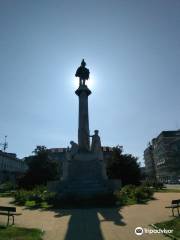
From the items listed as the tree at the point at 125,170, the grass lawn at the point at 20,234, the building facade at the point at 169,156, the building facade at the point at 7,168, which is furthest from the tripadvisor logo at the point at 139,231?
the building facade at the point at 7,168

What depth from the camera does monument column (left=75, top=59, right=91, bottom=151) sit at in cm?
2759

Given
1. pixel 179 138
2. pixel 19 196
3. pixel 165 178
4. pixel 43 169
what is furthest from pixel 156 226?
pixel 165 178

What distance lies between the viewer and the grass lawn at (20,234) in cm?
884

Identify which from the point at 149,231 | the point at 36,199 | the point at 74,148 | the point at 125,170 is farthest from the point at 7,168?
the point at 149,231

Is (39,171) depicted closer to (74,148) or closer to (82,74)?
(74,148)

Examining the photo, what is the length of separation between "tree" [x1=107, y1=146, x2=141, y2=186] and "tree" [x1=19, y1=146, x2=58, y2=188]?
11168 millimetres

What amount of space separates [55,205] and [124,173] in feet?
74.5

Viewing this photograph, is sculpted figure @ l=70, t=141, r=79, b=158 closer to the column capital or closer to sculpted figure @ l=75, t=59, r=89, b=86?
the column capital

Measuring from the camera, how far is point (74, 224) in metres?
11.6

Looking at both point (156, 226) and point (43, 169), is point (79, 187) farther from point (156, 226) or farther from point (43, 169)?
point (43, 169)

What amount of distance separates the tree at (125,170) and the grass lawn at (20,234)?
30389 millimetres

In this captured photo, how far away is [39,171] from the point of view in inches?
1724

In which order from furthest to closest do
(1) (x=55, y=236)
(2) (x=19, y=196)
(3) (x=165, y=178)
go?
1. (3) (x=165, y=178)
2. (2) (x=19, y=196)
3. (1) (x=55, y=236)

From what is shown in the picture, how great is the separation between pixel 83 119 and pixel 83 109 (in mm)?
1312
